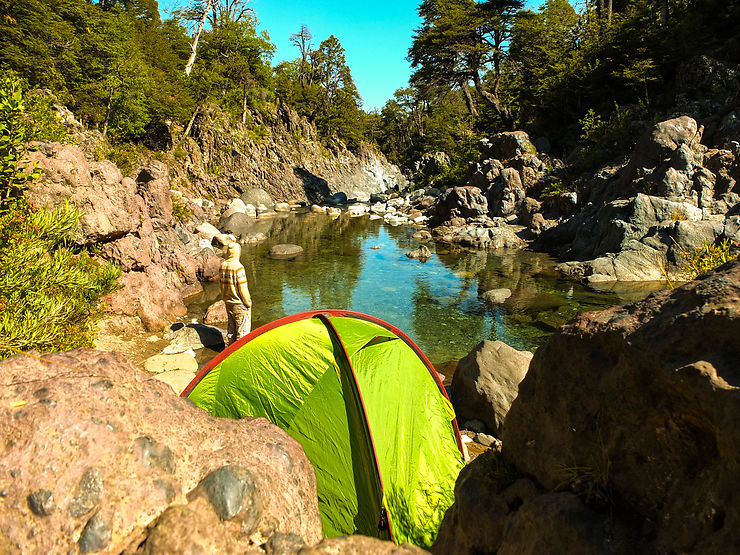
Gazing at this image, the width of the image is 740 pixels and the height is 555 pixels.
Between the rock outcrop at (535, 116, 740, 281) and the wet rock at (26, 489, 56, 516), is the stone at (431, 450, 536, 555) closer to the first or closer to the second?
the wet rock at (26, 489, 56, 516)

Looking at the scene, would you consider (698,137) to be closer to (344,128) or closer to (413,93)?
(344,128)

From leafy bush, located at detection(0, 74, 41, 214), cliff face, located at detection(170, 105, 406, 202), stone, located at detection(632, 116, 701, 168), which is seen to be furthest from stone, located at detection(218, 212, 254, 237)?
stone, located at detection(632, 116, 701, 168)

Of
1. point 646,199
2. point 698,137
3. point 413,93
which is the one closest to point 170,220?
point 646,199

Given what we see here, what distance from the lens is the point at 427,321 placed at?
11906mm

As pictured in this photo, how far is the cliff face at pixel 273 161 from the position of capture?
34.8m

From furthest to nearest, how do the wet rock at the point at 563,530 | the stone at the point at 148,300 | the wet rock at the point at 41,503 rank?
the stone at the point at 148,300, the wet rock at the point at 563,530, the wet rock at the point at 41,503

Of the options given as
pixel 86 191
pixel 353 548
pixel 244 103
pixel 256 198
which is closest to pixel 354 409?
pixel 353 548

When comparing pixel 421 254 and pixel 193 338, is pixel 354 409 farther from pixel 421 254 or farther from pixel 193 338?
pixel 421 254

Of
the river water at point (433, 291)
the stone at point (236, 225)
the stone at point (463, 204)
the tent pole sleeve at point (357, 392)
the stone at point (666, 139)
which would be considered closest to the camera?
the tent pole sleeve at point (357, 392)

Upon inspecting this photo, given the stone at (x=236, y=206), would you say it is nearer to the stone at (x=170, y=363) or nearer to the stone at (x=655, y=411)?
the stone at (x=170, y=363)

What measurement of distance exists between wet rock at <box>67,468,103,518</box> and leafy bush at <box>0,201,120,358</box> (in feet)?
10.5

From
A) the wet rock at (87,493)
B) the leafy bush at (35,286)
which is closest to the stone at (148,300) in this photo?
the leafy bush at (35,286)

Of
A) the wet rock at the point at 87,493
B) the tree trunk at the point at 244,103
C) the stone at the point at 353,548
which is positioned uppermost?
the tree trunk at the point at 244,103

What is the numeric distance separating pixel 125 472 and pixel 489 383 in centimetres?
575
